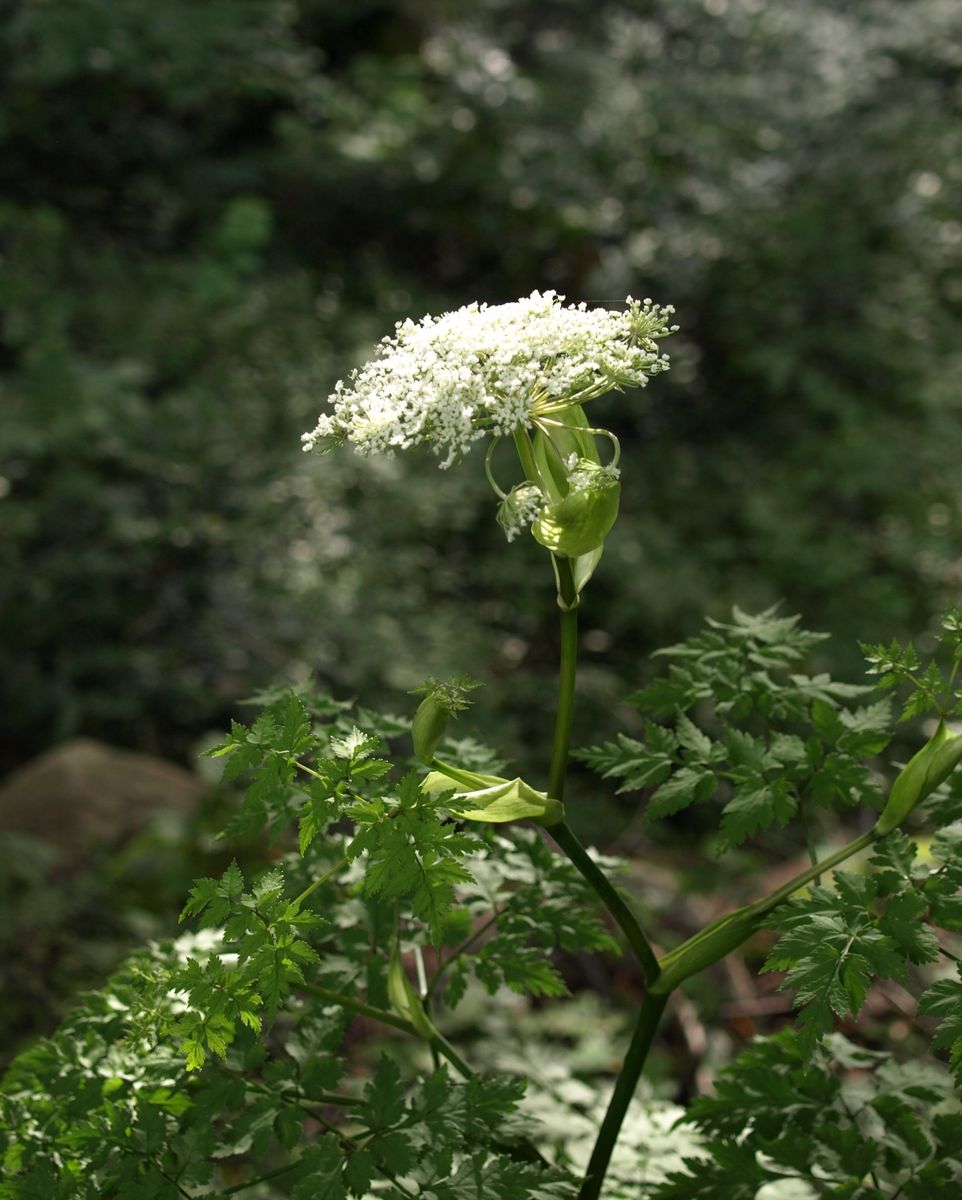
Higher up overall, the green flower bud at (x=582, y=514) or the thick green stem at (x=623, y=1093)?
the green flower bud at (x=582, y=514)

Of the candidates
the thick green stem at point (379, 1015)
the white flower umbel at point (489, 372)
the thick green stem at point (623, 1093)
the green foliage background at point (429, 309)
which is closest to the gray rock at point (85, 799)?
the green foliage background at point (429, 309)

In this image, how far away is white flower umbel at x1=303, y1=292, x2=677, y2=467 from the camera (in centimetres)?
103

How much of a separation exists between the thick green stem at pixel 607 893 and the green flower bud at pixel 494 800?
23 mm

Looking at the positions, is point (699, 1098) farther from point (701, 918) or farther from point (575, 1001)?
point (701, 918)

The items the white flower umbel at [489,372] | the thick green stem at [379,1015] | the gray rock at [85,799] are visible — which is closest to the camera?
the white flower umbel at [489,372]

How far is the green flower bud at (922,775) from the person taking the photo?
45.7 inches

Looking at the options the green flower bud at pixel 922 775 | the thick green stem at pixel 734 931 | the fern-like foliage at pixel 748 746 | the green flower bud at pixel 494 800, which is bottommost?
the thick green stem at pixel 734 931

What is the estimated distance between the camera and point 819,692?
1370 mm

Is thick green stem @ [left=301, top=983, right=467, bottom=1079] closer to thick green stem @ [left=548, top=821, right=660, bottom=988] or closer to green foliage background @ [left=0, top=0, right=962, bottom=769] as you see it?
thick green stem @ [left=548, top=821, right=660, bottom=988]

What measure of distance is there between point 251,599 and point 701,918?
2193 mm

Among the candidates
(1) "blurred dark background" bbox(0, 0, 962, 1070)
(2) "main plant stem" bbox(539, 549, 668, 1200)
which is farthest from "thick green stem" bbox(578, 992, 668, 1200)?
(1) "blurred dark background" bbox(0, 0, 962, 1070)

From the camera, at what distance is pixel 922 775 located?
1165mm

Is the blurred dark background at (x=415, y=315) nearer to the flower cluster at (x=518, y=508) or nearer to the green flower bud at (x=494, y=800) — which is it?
the green flower bud at (x=494, y=800)

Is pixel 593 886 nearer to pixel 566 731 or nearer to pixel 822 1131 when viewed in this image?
pixel 566 731
